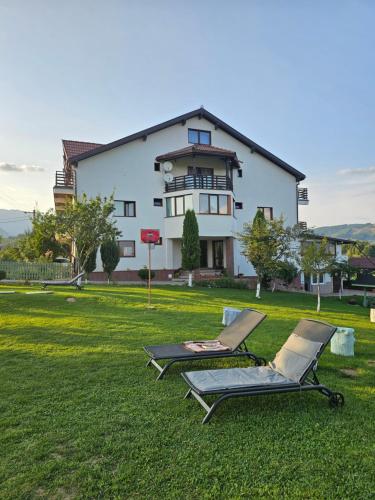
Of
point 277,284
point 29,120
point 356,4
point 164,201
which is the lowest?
point 277,284

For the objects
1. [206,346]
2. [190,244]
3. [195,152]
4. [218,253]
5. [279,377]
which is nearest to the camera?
[279,377]

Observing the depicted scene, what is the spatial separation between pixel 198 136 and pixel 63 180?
1060 cm

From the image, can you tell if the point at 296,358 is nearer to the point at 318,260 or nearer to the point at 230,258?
the point at 318,260

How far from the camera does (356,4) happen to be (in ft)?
36.5

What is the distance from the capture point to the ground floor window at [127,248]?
24.6m

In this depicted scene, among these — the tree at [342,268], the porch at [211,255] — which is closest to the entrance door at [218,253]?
the porch at [211,255]

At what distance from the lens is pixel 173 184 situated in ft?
83.8

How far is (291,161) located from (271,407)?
3067 centimetres

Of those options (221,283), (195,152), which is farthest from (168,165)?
(221,283)

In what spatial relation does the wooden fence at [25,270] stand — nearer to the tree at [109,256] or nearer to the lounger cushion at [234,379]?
A: the tree at [109,256]

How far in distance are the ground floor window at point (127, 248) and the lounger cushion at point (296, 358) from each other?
2051 centimetres

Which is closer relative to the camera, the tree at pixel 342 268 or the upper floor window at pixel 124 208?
the tree at pixel 342 268

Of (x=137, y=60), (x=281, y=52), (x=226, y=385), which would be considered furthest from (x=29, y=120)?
(x=226, y=385)

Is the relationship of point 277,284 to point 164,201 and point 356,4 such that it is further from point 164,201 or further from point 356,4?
point 356,4
